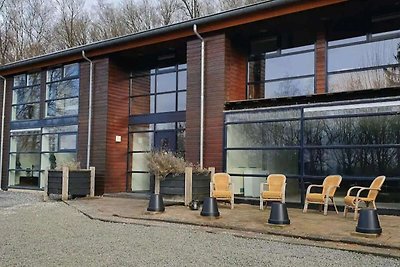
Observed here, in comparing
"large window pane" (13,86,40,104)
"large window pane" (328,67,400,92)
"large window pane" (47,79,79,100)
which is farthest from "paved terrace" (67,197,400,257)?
"large window pane" (13,86,40,104)

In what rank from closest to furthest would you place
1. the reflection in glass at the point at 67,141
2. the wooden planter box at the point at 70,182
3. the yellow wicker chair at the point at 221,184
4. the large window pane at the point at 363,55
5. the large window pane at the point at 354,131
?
Answer: 1. the large window pane at the point at 354,131
2. the yellow wicker chair at the point at 221,184
3. the large window pane at the point at 363,55
4. the wooden planter box at the point at 70,182
5. the reflection in glass at the point at 67,141

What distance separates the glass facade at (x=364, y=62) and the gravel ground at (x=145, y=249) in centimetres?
534

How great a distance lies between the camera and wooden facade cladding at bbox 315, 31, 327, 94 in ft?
34.7

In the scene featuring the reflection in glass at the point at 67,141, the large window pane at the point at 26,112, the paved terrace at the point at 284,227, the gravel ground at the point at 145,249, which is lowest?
the gravel ground at the point at 145,249

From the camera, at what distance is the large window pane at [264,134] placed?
10258 mm

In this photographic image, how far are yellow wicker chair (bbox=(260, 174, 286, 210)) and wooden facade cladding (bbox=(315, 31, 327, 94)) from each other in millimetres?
2444

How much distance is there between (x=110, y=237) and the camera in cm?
668

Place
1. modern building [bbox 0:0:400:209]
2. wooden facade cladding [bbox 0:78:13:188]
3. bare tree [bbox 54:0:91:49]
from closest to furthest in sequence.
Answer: modern building [bbox 0:0:400:209] → wooden facade cladding [bbox 0:78:13:188] → bare tree [bbox 54:0:91:49]

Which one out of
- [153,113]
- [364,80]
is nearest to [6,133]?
[153,113]

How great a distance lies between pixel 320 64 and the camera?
1062 centimetres

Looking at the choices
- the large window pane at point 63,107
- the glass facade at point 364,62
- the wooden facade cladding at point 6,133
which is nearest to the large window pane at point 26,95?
the wooden facade cladding at point 6,133

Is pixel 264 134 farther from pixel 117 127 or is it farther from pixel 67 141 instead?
pixel 67 141

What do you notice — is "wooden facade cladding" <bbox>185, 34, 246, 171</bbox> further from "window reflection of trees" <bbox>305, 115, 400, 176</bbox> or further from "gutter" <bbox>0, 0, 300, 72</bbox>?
"window reflection of trees" <bbox>305, 115, 400, 176</bbox>

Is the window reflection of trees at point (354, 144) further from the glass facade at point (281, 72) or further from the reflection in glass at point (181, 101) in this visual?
the reflection in glass at point (181, 101)
